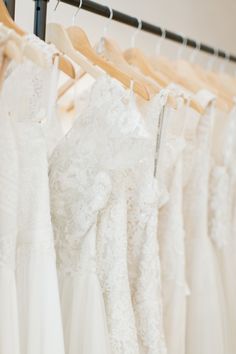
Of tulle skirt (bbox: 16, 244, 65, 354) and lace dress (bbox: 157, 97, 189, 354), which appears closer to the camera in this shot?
tulle skirt (bbox: 16, 244, 65, 354)

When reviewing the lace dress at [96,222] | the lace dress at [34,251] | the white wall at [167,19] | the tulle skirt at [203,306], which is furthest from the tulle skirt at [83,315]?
the white wall at [167,19]

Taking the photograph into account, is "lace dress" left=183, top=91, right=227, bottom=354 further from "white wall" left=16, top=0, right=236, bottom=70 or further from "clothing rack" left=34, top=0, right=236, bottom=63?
"white wall" left=16, top=0, right=236, bottom=70

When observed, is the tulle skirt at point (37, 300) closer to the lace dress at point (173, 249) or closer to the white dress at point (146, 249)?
the white dress at point (146, 249)

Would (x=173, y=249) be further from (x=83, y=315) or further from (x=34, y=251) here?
(x=34, y=251)

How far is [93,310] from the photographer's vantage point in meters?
0.74

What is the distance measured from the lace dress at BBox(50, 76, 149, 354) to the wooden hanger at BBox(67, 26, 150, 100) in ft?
0.26

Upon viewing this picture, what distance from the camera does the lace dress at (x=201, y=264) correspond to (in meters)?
1.01

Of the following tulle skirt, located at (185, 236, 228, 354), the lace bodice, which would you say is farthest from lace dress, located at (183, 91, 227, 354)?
the lace bodice

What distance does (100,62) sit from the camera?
0.87 m

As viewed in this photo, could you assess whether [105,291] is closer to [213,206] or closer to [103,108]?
[103,108]

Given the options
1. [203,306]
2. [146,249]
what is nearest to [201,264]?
[203,306]

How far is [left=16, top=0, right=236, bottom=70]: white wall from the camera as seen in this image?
1319 millimetres

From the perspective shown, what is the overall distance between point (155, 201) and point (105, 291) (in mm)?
174

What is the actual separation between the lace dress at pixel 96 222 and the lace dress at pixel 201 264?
0.28 metres
